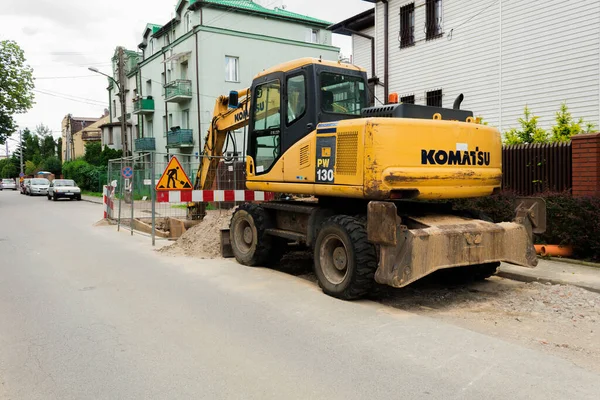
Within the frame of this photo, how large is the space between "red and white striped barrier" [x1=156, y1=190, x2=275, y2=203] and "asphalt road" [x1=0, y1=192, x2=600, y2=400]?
3335mm

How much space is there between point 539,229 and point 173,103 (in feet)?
109

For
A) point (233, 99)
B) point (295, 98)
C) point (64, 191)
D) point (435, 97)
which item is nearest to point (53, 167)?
point (64, 191)

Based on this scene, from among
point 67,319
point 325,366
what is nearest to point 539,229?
point 325,366

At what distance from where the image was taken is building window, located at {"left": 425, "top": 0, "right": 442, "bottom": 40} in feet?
54.0

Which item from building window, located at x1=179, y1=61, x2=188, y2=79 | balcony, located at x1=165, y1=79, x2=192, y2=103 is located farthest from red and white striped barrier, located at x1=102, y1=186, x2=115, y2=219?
building window, located at x1=179, y1=61, x2=188, y2=79

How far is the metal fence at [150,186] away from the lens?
12.7 metres

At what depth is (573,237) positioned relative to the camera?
860 cm

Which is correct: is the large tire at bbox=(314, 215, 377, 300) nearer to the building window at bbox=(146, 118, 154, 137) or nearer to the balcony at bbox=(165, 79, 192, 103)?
the balcony at bbox=(165, 79, 192, 103)

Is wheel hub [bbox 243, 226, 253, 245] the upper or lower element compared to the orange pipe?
upper

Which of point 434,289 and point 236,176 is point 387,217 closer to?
point 434,289

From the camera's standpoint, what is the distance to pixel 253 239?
29.5ft

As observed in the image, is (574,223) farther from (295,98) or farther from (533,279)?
(295,98)

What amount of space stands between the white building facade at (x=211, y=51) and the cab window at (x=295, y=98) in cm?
2482

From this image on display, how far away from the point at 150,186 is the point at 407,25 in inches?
405
